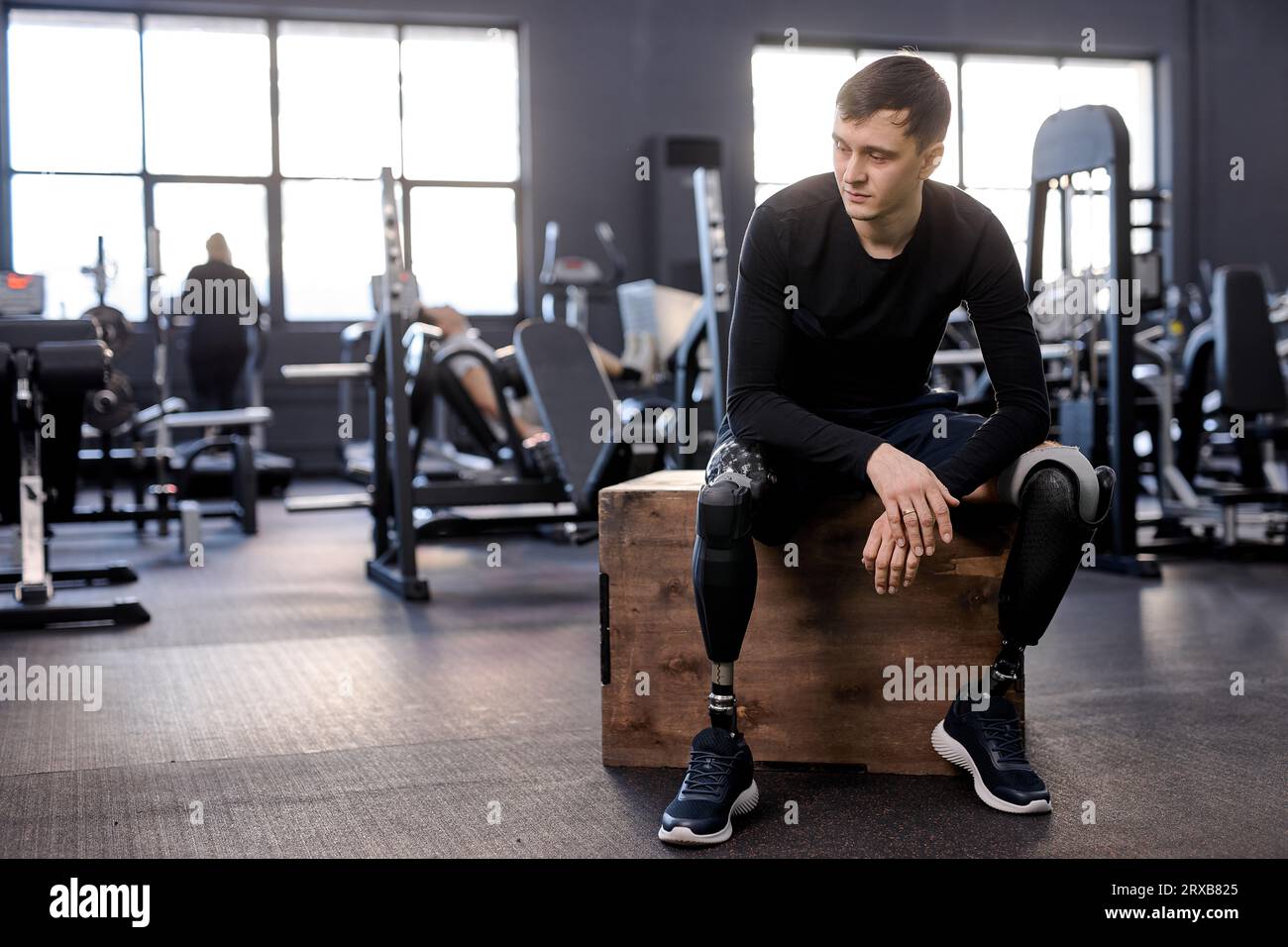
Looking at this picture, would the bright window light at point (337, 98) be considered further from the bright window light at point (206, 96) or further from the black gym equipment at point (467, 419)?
the black gym equipment at point (467, 419)

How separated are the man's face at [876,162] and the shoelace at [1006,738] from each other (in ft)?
2.53

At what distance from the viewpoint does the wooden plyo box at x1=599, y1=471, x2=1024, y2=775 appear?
1.98 metres

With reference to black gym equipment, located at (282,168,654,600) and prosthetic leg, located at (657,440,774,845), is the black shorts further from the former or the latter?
black gym equipment, located at (282,168,654,600)

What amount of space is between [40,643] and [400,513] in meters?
1.11

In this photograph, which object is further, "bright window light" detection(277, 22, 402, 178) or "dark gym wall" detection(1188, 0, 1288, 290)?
"dark gym wall" detection(1188, 0, 1288, 290)

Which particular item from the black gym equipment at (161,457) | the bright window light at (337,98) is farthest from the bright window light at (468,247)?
the black gym equipment at (161,457)

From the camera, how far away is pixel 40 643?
3.24 metres

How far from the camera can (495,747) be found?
2.21 meters

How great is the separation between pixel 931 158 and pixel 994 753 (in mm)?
866

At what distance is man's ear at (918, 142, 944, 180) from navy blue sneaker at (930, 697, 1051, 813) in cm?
79

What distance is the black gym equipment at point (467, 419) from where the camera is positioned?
398 centimetres

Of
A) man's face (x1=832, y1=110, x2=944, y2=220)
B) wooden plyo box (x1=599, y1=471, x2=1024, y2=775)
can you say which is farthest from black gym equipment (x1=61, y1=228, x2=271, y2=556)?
man's face (x1=832, y1=110, x2=944, y2=220)

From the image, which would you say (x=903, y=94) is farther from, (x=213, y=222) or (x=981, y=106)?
(x=981, y=106)
